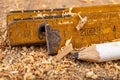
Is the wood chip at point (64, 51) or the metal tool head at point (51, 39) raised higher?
the metal tool head at point (51, 39)

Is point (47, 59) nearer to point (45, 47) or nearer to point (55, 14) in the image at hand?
point (45, 47)

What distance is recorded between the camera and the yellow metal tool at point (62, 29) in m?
4.48

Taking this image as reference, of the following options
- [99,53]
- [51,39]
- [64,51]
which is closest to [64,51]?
[64,51]

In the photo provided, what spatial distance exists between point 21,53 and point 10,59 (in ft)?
0.55

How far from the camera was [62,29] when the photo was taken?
4500 mm

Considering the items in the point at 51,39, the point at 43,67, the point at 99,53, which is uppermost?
the point at 51,39

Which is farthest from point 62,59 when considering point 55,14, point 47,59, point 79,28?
point 55,14

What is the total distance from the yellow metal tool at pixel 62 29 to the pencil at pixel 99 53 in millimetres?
312

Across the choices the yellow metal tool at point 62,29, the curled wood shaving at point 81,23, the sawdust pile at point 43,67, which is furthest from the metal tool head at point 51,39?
the curled wood shaving at point 81,23

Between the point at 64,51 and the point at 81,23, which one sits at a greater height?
the point at 81,23

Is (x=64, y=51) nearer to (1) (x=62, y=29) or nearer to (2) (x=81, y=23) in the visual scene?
(1) (x=62, y=29)

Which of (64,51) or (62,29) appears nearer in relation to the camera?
(64,51)

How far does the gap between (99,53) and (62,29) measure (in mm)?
579

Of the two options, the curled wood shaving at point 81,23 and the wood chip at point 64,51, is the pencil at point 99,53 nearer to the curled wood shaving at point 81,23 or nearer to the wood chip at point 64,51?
the wood chip at point 64,51
